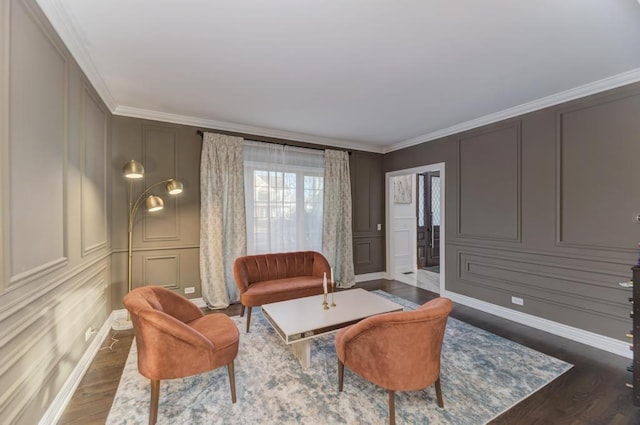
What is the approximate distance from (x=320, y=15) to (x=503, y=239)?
3.54m

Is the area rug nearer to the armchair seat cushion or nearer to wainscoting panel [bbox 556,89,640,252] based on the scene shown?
the armchair seat cushion

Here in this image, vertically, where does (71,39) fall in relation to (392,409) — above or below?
above

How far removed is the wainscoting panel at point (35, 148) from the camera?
4.62 ft

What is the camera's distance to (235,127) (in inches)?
166

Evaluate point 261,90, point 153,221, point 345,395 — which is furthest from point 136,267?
point 345,395

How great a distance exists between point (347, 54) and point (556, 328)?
12.5 ft

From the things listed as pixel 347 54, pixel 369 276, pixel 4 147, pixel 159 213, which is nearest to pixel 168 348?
pixel 4 147

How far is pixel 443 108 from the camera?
3.54 meters

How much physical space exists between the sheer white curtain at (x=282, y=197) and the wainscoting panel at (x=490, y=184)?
238 cm

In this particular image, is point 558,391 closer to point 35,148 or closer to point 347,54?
point 347,54

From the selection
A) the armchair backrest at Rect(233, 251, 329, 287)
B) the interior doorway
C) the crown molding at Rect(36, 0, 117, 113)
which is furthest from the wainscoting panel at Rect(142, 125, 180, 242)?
the interior doorway

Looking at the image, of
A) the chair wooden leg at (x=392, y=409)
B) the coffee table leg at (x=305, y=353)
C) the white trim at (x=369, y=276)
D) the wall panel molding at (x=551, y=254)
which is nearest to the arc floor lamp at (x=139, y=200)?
the coffee table leg at (x=305, y=353)

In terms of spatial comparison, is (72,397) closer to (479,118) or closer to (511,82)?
(511,82)

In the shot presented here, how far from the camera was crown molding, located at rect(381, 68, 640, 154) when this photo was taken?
2.67m
